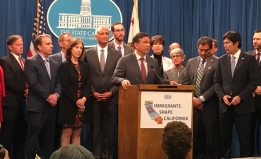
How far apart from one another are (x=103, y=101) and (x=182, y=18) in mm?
2891

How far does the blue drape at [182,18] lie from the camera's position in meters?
6.39

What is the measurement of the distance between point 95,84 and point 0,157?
311cm

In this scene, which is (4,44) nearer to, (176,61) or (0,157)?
(176,61)

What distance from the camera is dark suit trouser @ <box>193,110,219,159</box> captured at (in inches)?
217

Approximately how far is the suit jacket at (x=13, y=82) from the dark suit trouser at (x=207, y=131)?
2.24 metres

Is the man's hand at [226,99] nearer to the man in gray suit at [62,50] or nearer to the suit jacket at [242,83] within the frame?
the suit jacket at [242,83]

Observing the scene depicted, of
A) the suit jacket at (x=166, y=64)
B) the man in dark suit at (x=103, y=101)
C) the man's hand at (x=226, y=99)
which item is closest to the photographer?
the man's hand at (x=226, y=99)

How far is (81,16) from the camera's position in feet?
22.2

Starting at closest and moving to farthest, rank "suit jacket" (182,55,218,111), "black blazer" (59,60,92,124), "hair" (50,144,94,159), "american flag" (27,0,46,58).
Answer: "hair" (50,144,94,159)
"black blazer" (59,60,92,124)
"suit jacket" (182,55,218,111)
"american flag" (27,0,46,58)

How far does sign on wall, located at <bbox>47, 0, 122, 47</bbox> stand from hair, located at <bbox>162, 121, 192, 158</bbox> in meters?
4.17

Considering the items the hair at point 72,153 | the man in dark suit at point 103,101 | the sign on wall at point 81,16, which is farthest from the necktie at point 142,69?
the hair at point 72,153

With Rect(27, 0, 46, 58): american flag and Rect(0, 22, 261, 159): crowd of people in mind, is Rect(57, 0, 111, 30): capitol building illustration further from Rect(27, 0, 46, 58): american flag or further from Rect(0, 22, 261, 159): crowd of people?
Rect(0, 22, 261, 159): crowd of people

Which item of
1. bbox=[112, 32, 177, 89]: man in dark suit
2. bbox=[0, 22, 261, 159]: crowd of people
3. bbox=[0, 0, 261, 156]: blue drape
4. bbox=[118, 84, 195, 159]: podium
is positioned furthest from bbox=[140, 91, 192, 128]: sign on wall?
bbox=[0, 0, 261, 156]: blue drape

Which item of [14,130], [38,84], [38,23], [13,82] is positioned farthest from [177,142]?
[38,23]
